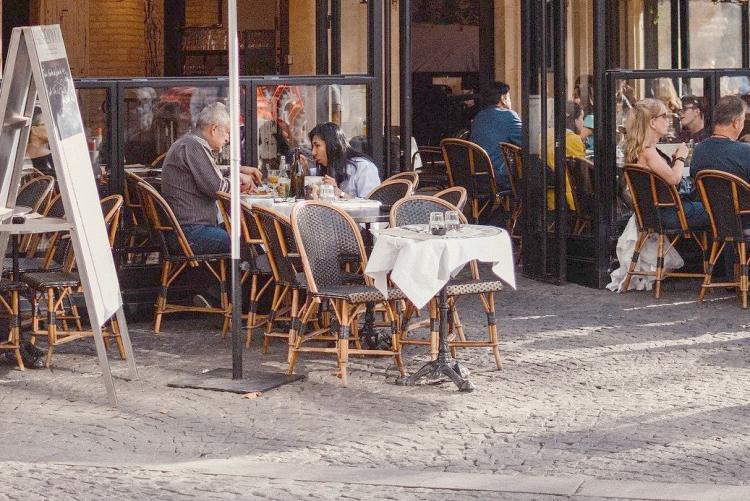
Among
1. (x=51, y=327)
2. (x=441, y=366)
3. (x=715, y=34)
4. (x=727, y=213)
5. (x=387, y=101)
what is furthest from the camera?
(x=715, y=34)

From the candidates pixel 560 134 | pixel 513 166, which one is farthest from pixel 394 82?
pixel 560 134

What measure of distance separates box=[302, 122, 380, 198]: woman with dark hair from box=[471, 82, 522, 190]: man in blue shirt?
375cm

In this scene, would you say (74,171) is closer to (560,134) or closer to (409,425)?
(409,425)

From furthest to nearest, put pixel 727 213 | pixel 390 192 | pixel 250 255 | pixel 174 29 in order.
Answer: pixel 174 29
pixel 727 213
pixel 390 192
pixel 250 255

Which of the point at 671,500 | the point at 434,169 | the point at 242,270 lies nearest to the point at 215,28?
the point at 434,169

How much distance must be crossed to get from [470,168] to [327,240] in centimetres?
548

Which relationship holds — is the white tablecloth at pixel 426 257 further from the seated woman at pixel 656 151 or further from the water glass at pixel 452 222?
the seated woman at pixel 656 151

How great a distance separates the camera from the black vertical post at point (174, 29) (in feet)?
58.9

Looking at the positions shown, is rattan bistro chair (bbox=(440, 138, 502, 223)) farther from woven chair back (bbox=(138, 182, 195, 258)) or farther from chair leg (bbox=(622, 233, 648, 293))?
woven chair back (bbox=(138, 182, 195, 258))

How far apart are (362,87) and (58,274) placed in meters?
2.96

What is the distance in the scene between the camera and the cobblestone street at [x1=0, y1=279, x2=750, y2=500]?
540 centimetres

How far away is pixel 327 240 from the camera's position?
8.05 m

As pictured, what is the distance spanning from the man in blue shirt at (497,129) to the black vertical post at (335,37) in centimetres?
177

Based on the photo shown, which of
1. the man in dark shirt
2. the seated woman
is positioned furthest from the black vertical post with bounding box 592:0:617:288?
the man in dark shirt
